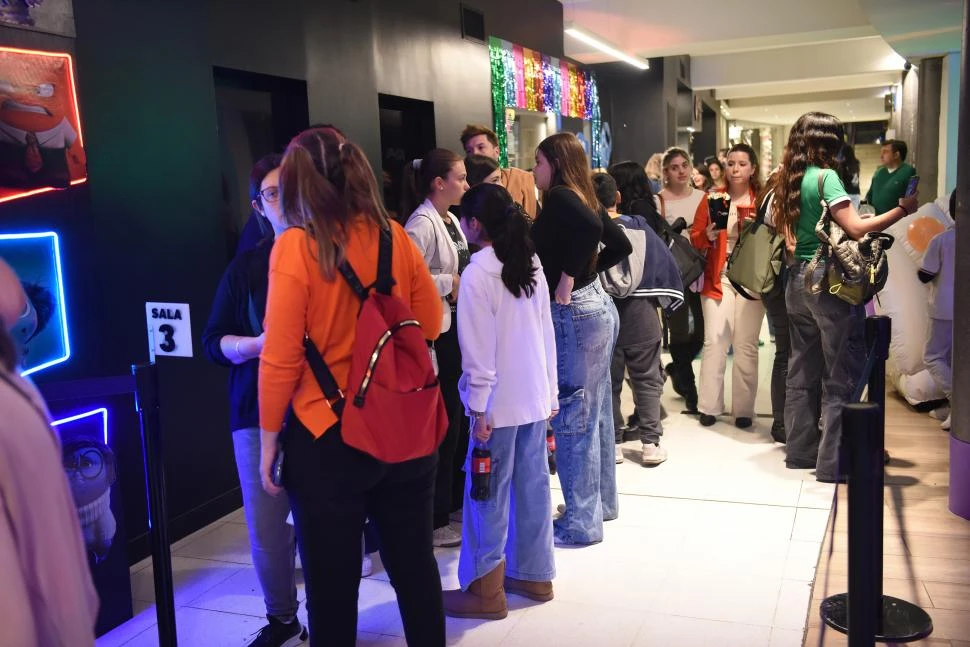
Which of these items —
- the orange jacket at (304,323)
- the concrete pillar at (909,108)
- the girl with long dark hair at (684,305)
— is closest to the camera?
the orange jacket at (304,323)

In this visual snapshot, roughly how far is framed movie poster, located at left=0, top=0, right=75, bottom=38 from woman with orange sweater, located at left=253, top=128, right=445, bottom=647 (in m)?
1.65

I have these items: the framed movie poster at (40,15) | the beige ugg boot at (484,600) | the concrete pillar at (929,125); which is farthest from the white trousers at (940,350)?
the concrete pillar at (929,125)

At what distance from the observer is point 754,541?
146 inches

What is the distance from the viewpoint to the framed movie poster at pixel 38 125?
10.2 ft

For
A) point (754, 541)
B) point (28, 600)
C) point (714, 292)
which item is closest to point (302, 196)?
point (28, 600)

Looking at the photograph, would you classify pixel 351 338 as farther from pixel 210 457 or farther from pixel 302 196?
pixel 210 457

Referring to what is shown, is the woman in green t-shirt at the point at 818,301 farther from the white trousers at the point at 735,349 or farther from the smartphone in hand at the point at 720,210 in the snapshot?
the smartphone in hand at the point at 720,210

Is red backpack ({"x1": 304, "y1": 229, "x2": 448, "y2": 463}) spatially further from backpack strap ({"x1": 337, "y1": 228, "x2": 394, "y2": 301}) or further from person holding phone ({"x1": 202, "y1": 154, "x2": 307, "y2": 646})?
person holding phone ({"x1": 202, "y1": 154, "x2": 307, "y2": 646})

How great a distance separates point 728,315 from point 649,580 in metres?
2.46

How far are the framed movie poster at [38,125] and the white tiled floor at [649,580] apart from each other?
1.56 m

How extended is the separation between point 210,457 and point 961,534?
3.23 m

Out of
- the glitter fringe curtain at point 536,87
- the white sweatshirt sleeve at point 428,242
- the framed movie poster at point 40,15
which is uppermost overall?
the glitter fringe curtain at point 536,87

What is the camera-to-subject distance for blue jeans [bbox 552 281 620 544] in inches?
140

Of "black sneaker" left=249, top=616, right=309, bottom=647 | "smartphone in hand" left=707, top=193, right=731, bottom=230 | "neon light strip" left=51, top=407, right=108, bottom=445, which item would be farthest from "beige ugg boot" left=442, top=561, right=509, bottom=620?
"smartphone in hand" left=707, top=193, right=731, bottom=230
